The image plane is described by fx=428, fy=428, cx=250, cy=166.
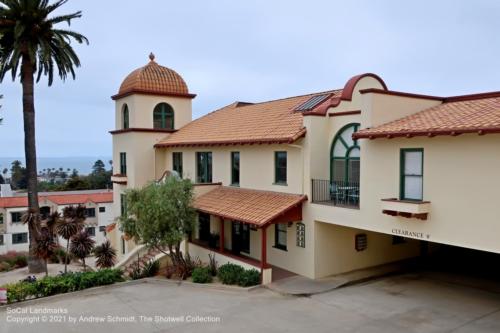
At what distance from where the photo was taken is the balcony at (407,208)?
1234 centimetres

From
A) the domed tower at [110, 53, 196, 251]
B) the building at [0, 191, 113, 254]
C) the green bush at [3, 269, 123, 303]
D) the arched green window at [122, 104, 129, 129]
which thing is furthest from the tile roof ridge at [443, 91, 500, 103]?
the building at [0, 191, 113, 254]

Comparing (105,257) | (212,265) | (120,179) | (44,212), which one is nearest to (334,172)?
(212,265)

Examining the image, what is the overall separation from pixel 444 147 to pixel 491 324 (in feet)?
16.8

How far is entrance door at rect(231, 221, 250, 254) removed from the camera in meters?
21.1

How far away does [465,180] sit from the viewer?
38.4ft

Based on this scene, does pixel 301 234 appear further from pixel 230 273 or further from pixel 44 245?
pixel 44 245

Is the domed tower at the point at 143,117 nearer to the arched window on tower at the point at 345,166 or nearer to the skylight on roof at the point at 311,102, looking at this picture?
the skylight on roof at the point at 311,102

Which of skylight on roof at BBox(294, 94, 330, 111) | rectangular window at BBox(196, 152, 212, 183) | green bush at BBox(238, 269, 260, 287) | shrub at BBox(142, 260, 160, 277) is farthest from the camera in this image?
rectangular window at BBox(196, 152, 212, 183)

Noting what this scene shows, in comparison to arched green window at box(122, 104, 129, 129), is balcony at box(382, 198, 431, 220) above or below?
below

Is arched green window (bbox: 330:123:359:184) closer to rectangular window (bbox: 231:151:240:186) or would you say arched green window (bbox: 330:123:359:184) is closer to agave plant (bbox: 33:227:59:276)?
rectangular window (bbox: 231:151:240:186)

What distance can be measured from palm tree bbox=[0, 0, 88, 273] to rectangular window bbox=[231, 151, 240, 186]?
12.5 m

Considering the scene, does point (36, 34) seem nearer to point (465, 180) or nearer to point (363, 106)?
point (363, 106)

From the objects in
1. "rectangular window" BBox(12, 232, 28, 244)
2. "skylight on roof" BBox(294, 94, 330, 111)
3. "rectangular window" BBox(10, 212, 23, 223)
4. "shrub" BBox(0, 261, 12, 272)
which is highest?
"skylight on roof" BBox(294, 94, 330, 111)

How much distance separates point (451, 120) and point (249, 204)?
8985 millimetres
